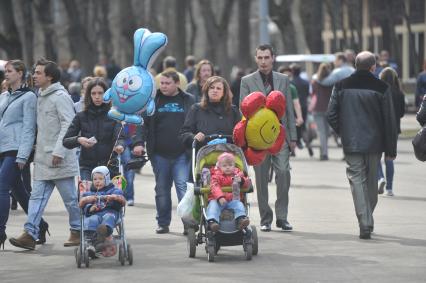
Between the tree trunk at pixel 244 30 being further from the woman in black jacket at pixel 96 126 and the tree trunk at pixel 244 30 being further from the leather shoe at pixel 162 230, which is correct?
the woman in black jacket at pixel 96 126

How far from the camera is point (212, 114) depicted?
1366 centimetres

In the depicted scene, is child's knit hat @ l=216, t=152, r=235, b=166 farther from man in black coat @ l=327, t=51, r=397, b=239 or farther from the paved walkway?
man in black coat @ l=327, t=51, r=397, b=239

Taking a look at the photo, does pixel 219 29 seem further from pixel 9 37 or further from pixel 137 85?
pixel 137 85

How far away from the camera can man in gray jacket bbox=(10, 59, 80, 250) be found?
531 inches

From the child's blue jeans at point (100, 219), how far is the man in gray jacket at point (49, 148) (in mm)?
1294

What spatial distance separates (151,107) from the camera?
529 inches

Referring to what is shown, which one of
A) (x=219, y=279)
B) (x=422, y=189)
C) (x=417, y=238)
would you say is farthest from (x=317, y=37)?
(x=219, y=279)

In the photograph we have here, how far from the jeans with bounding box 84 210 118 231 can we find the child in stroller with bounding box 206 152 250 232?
2.66 feet

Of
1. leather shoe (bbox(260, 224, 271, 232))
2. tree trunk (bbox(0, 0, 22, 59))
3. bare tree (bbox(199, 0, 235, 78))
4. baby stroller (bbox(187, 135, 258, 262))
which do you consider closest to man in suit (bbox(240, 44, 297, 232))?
leather shoe (bbox(260, 224, 271, 232))

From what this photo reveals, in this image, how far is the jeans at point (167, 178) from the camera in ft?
49.1

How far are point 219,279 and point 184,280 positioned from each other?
10.7 inches

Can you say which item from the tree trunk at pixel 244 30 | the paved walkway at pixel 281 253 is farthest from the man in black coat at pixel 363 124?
the tree trunk at pixel 244 30

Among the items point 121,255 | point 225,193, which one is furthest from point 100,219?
point 225,193

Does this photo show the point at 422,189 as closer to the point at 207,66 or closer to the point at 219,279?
the point at 207,66
